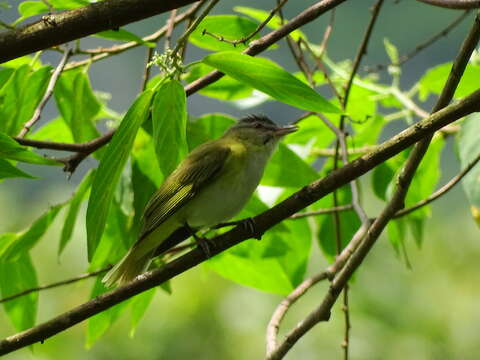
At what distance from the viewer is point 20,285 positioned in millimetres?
2057

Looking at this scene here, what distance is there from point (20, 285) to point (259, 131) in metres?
1.09

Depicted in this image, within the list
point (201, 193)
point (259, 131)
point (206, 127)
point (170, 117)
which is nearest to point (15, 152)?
point (170, 117)

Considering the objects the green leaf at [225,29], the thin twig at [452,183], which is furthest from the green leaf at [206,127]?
the thin twig at [452,183]

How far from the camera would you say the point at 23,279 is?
6.72ft

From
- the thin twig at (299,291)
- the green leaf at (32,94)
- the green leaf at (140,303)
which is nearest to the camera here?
the thin twig at (299,291)

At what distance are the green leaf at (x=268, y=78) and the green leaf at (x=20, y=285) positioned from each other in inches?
36.8

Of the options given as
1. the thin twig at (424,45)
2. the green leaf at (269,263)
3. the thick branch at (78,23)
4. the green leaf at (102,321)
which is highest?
the thin twig at (424,45)

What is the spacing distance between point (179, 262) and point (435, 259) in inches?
196

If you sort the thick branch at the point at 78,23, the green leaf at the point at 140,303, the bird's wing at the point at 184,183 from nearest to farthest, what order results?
the thick branch at the point at 78,23
the green leaf at the point at 140,303
the bird's wing at the point at 184,183

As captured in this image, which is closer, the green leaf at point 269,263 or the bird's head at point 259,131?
the green leaf at point 269,263

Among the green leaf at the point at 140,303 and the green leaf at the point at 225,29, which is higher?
the green leaf at the point at 225,29

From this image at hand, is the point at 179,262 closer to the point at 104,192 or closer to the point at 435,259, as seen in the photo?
the point at 104,192

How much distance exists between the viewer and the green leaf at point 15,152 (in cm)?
142

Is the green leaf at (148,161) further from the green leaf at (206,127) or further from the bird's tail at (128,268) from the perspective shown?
the bird's tail at (128,268)
